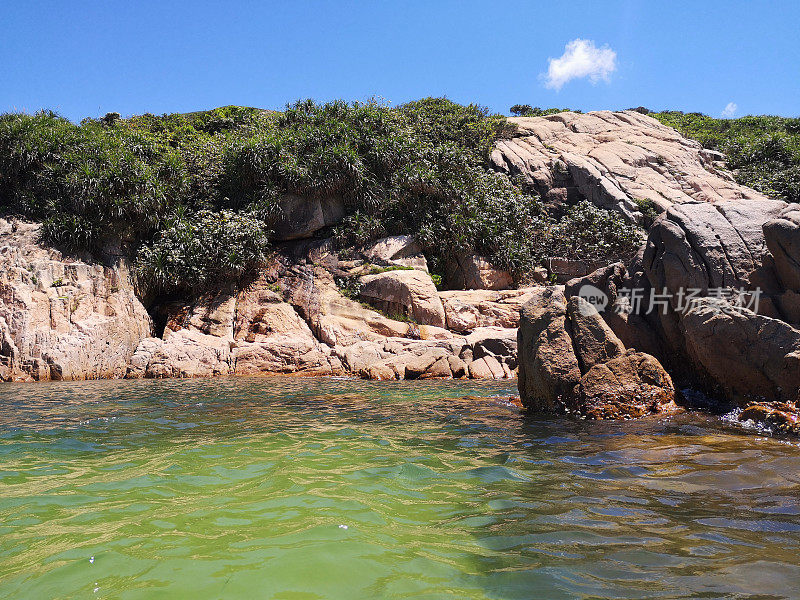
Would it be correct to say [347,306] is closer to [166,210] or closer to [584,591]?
[166,210]

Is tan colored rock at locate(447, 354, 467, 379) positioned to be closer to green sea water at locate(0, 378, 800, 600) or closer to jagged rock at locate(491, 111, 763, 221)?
green sea water at locate(0, 378, 800, 600)

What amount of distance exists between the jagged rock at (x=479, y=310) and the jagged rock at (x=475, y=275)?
92.5 inches

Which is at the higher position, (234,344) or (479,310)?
(479,310)

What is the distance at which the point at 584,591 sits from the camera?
8.11ft

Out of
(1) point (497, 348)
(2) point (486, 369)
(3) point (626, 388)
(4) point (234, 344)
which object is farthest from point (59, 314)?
(3) point (626, 388)

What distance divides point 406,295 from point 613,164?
18492 mm

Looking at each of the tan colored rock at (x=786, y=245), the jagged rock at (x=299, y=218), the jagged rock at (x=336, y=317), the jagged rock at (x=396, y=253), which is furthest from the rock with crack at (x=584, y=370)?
the jagged rock at (x=299, y=218)

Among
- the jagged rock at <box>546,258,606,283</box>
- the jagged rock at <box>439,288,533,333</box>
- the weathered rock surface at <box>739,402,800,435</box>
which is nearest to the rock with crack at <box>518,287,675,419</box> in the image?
the weathered rock surface at <box>739,402,800,435</box>

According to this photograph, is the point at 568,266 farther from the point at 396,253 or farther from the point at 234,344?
the point at 234,344

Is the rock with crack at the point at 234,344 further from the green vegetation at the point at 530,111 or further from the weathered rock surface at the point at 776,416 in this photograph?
the green vegetation at the point at 530,111

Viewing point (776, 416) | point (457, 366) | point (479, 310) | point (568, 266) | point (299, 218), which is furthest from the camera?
point (568, 266)

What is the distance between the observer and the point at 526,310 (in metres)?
8.82

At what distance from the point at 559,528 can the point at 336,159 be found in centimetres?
2013

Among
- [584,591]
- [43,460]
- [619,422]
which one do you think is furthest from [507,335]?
[584,591]
